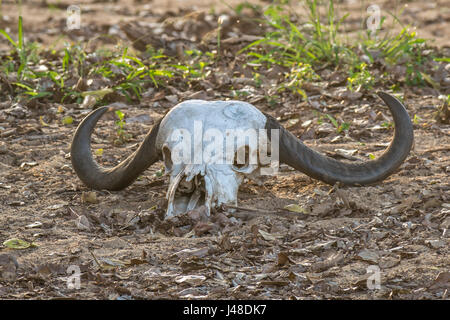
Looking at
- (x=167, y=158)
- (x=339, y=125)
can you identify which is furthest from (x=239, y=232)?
(x=339, y=125)

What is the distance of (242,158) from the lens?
502 centimetres

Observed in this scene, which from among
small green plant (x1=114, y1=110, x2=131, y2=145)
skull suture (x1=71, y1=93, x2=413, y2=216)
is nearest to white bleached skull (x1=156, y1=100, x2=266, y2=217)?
skull suture (x1=71, y1=93, x2=413, y2=216)

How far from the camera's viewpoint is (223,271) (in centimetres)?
421

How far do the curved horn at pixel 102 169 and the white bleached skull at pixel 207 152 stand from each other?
0.12 meters

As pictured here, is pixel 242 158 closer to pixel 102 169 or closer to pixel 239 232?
pixel 239 232

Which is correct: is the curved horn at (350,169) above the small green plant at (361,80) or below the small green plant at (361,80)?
below

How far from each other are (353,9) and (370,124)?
5.60 meters

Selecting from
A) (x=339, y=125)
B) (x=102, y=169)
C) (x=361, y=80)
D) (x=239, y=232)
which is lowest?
(x=239, y=232)

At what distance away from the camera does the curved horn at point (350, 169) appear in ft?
16.9

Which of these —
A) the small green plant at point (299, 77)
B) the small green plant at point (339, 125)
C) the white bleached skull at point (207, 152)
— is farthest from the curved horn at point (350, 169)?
the small green plant at point (299, 77)

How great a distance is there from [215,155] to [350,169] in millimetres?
917

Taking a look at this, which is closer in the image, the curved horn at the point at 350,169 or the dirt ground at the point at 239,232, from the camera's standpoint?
the dirt ground at the point at 239,232

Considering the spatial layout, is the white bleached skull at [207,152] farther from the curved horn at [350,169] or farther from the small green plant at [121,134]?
the small green plant at [121,134]

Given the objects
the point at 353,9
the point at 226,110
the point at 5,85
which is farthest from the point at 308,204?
the point at 353,9
